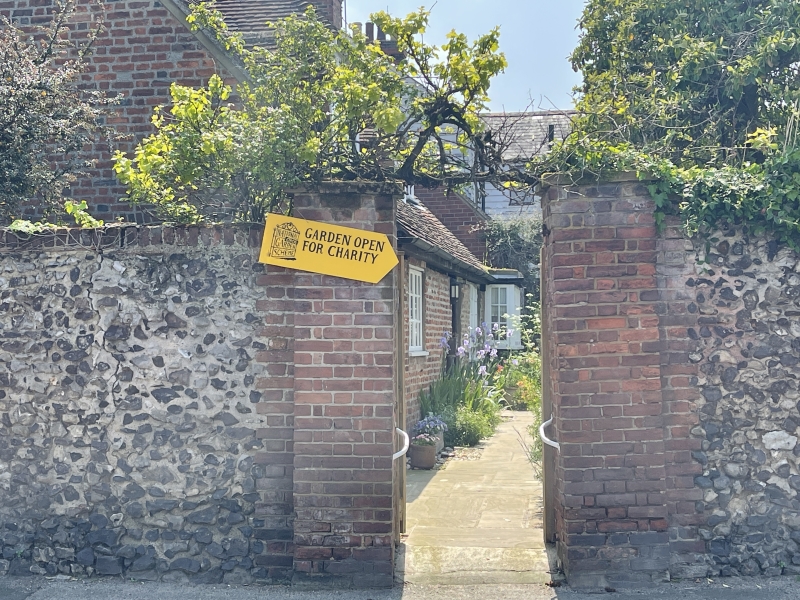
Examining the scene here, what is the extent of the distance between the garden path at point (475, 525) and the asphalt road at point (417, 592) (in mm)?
198

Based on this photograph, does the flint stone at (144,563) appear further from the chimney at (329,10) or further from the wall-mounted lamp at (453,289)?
the wall-mounted lamp at (453,289)

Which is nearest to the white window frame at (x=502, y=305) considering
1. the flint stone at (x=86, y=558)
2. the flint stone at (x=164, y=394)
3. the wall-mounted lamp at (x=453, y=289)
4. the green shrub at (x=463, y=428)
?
the wall-mounted lamp at (x=453, y=289)

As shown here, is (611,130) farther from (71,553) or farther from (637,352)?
(71,553)

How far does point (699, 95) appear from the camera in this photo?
6.74m

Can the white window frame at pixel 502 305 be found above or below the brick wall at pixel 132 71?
below

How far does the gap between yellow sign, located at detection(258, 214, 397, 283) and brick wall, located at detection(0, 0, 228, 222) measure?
4.04 m

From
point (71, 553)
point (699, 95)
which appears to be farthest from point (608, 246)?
point (71, 553)

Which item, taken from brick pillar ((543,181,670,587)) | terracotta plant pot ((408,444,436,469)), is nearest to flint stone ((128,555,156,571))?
brick pillar ((543,181,670,587))

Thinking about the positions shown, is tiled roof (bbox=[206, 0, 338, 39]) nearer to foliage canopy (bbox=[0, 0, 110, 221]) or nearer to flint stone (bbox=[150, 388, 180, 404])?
foliage canopy (bbox=[0, 0, 110, 221])

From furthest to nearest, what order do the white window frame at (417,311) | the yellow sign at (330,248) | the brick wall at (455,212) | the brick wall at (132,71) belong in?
the brick wall at (455,212) → the white window frame at (417,311) → the brick wall at (132,71) → the yellow sign at (330,248)

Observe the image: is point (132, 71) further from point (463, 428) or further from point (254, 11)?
point (463, 428)

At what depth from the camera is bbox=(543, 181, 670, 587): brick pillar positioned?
532 centimetres

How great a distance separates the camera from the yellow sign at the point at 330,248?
5453mm

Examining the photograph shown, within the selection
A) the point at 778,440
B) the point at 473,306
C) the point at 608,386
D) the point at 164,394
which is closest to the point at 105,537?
the point at 164,394
